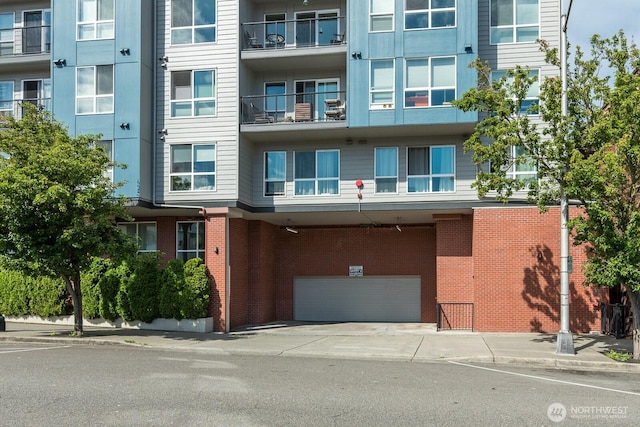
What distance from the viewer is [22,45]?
25000 mm

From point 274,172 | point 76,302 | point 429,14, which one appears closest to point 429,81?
point 429,14

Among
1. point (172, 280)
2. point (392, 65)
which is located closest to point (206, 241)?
point (172, 280)

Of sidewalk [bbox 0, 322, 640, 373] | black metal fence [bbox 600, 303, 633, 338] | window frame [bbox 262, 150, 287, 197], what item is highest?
window frame [bbox 262, 150, 287, 197]

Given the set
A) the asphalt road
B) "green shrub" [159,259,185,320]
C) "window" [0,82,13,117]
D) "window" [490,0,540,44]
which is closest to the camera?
the asphalt road

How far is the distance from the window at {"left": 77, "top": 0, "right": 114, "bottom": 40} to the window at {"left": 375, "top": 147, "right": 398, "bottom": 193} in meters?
10.7

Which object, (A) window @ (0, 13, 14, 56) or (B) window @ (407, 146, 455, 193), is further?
(A) window @ (0, 13, 14, 56)

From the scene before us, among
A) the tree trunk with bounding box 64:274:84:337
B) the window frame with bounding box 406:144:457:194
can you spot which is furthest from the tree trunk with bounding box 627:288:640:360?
the tree trunk with bounding box 64:274:84:337

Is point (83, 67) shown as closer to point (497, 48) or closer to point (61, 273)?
point (61, 273)

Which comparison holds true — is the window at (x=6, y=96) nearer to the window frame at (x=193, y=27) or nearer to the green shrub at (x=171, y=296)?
the window frame at (x=193, y=27)

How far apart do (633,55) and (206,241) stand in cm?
1434

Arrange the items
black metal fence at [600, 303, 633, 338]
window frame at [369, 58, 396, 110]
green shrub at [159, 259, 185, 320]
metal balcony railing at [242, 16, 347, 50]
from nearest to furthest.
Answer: black metal fence at [600, 303, 633, 338], green shrub at [159, 259, 185, 320], window frame at [369, 58, 396, 110], metal balcony railing at [242, 16, 347, 50]

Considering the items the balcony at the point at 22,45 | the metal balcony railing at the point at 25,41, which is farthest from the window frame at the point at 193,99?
the metal balcony railing at the point at 25,41

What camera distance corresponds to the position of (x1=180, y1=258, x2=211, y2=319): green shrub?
68.5 feet

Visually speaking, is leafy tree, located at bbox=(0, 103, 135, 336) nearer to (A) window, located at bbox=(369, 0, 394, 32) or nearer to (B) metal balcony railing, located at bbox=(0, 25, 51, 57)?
(B) metal balcony railing, located at bbox=(0, 25, 51, 57)
